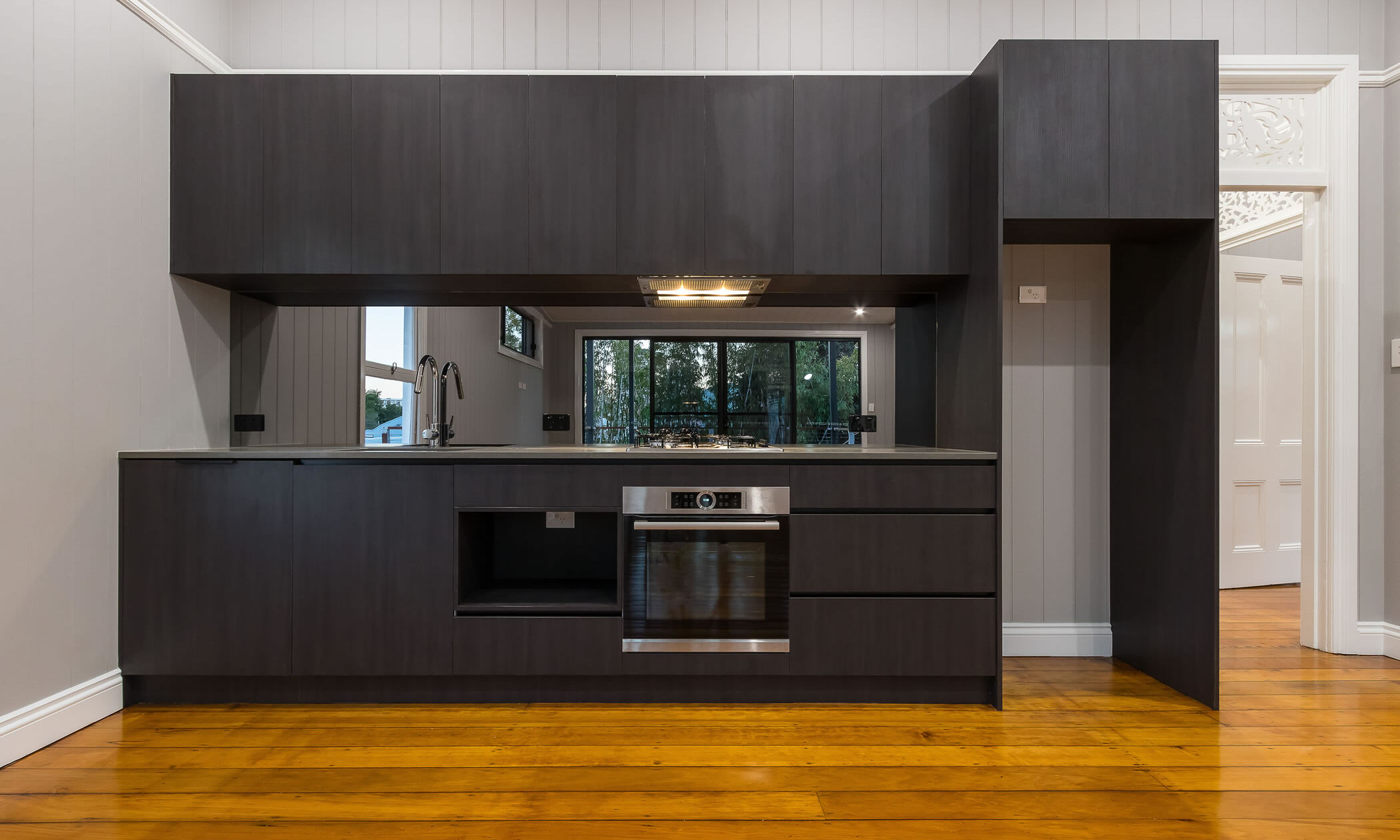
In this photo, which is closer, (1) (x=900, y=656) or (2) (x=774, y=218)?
(1) (x=900, y=656)

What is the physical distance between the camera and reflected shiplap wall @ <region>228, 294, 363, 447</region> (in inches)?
113

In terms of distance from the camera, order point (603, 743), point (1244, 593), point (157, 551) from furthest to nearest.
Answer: point (1244, 593) < point (157, 551) < point (603, 743)

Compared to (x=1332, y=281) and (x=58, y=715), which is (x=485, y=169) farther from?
(x=1332, y=281)

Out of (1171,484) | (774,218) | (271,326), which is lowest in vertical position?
(1171,484)

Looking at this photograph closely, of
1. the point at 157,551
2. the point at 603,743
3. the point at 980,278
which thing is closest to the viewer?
the point at 603,743

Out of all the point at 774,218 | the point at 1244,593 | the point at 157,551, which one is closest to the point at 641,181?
the point at 774,218

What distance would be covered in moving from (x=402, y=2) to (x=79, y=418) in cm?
200

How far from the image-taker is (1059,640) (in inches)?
117

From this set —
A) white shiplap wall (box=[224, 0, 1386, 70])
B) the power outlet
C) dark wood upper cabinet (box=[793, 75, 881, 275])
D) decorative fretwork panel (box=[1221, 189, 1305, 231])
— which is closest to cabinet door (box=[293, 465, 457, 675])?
dark wood upper cabinet (box=[793, 75, 881, 275])

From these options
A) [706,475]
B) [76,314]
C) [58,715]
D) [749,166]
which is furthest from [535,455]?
[58,715]

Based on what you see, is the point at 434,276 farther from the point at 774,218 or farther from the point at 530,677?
the point at 530,677

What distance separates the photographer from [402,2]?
301cm

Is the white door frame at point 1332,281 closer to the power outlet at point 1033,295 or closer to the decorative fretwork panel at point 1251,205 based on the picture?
the power outlet at point 1033,295

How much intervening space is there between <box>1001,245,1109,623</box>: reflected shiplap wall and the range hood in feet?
3.52
